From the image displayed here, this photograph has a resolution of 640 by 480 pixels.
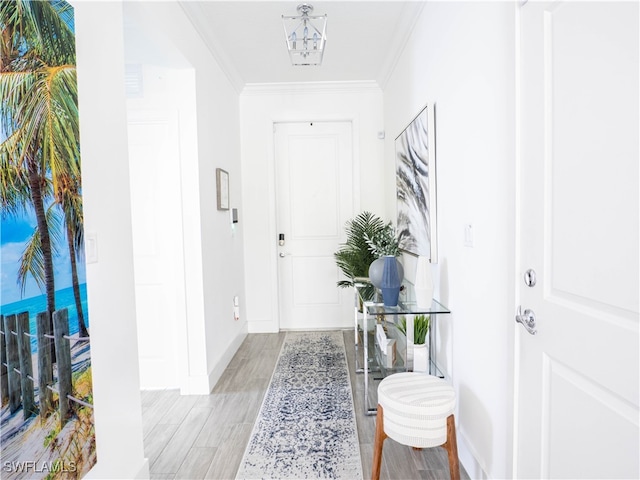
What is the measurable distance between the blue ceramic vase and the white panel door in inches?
55.9

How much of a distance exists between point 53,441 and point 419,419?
129 centimetres

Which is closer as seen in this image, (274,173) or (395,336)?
(395,336)

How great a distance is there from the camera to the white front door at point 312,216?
4070 mm

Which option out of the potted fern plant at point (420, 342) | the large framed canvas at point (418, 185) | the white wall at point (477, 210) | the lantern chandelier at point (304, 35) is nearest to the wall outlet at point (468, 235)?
the white wall at point (477, 210)

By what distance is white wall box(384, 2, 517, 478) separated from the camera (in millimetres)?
1399

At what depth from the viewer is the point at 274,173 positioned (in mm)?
4023

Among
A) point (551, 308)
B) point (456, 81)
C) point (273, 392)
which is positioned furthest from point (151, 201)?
point (551, 308)

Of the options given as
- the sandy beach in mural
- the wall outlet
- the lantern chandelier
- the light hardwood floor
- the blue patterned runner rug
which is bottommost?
the light hardwood floor

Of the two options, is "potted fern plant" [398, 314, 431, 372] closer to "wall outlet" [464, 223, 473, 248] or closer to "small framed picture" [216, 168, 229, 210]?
"wall outlet" [464, 223, 473, 248]

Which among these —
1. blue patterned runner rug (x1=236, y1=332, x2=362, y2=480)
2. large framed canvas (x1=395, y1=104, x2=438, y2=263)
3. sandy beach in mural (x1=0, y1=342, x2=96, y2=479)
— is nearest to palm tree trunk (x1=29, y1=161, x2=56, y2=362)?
sandy beach in mural (x1=0, y1=342, x2=96, y2=479)

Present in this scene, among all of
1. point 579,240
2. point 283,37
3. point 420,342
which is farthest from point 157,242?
point 579,240

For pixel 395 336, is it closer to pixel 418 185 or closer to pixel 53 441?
pixel 418 185

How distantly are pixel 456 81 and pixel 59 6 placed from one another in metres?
1.62

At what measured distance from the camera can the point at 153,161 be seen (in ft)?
8.96
